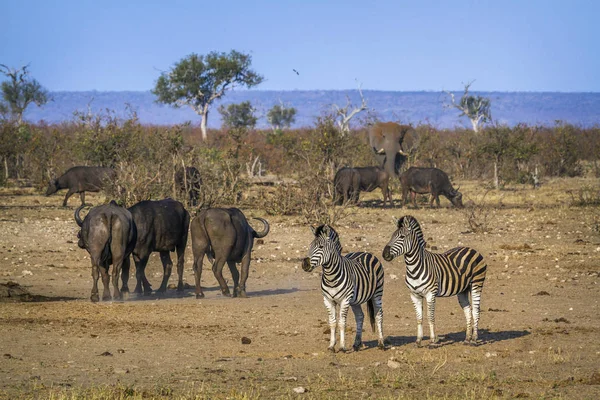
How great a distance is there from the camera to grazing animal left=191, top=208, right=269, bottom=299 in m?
14.2

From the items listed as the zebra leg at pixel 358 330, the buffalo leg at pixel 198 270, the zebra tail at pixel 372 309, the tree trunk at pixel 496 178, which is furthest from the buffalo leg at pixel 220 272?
the tree trunk at pixel 496 178

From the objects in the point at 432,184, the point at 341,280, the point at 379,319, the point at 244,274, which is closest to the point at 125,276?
the point at 244,274

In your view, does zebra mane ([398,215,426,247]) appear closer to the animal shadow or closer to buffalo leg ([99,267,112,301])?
the animal shadow

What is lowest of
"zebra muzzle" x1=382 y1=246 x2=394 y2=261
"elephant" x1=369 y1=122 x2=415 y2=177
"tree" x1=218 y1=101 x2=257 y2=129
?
"zebra muzzle" x1=382 y1=246 x2=394 y2=261

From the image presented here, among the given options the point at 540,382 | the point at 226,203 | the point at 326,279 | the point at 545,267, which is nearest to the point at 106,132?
the point at 226,203

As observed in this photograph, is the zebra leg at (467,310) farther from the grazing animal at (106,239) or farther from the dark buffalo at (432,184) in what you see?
the dark buffalo at (432,184)

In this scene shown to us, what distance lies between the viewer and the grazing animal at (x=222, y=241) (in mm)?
14172

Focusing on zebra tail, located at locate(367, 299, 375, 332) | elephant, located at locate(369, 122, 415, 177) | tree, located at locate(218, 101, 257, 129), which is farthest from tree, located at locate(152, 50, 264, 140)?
zebra tail, located at locate(367, 299, 375, 332)

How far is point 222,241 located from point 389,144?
890 inches

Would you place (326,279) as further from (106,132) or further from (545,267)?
(106,132)

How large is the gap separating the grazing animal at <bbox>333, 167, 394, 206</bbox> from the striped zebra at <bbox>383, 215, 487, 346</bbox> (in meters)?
16.1

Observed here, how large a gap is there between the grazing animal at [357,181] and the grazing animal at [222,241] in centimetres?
1265

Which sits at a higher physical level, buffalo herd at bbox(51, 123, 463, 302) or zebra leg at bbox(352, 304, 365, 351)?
buffalo herd at bbox(51, 123, 463, 302)

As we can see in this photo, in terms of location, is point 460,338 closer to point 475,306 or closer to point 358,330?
point 475,306
